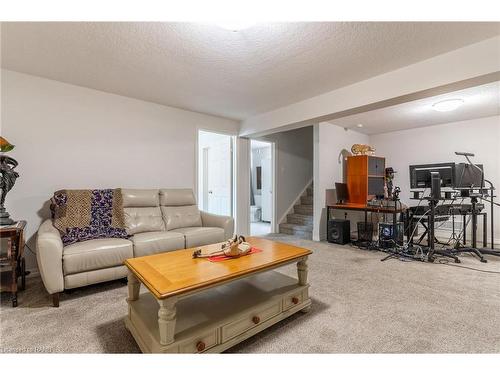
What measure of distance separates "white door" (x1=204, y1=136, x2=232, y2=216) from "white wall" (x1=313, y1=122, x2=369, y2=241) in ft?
5.43

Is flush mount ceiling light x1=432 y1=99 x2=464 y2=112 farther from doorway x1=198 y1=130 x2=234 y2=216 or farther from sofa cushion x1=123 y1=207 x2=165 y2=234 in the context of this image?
sofa cushion x1=123 y1=207 x2=165 y2=234

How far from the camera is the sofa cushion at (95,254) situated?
2.11m

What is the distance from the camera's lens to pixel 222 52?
224 centimetres

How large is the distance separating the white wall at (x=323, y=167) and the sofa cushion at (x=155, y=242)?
8.81ft

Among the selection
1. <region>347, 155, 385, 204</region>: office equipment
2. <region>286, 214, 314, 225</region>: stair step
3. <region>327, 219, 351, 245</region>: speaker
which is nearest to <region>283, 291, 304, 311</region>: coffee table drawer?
<region>327, 219, 351, 245</region>: speaker

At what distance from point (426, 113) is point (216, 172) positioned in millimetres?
3912

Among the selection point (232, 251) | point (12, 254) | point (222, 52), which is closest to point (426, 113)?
point (222, 52)

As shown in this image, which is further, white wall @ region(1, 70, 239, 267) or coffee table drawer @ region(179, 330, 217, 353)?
white wall @ region(1, 70, 239, 267)

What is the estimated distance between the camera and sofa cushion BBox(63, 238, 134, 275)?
6.91 feet

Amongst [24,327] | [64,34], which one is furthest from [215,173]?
[24,327]

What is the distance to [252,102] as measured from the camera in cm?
367

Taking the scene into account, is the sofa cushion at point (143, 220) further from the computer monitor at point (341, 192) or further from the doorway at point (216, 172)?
the computer monitor at point (341, 192)

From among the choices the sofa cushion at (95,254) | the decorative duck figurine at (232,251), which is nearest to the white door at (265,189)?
the sofa cushion at (95,254)
